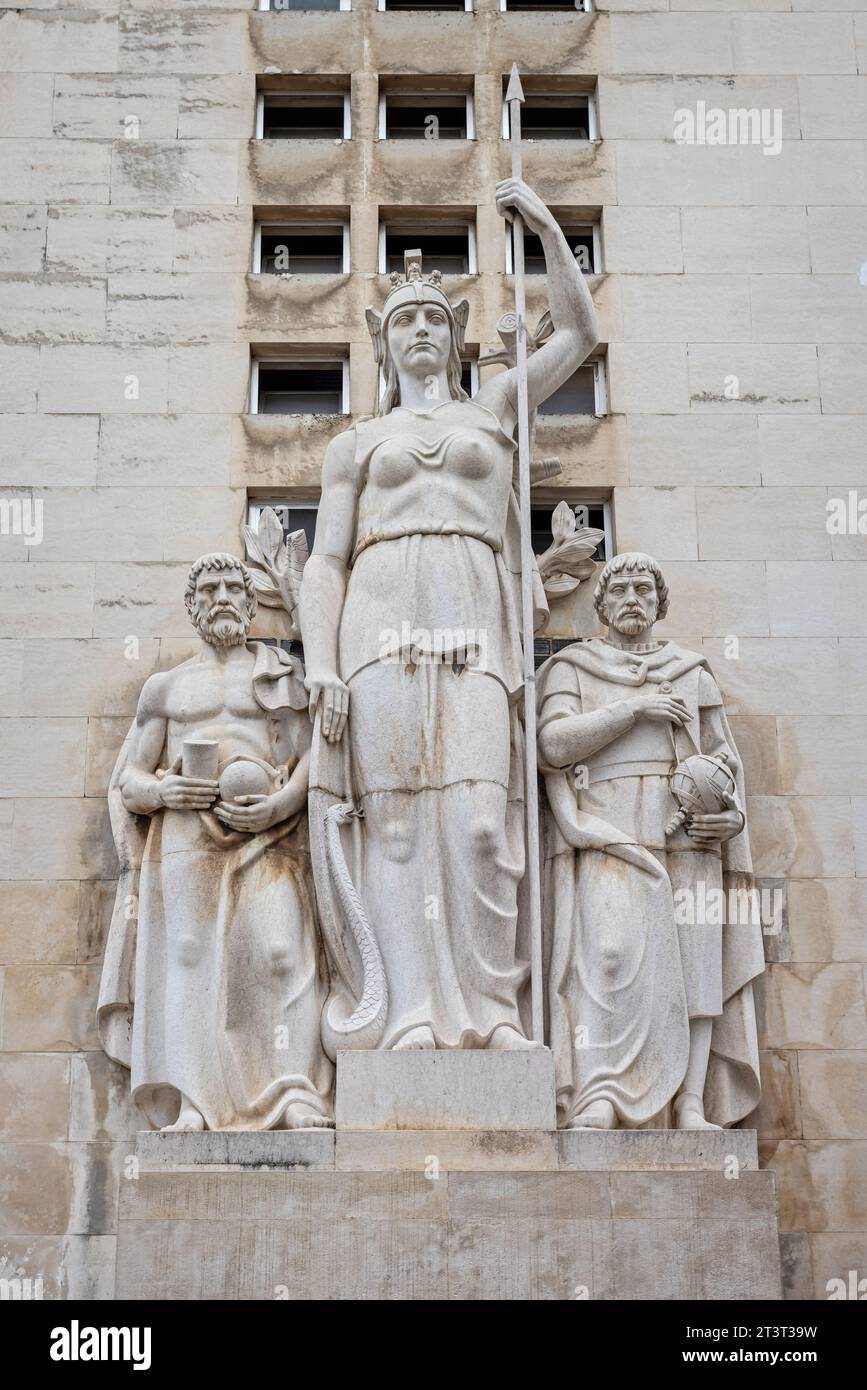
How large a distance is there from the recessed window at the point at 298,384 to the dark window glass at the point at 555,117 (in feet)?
9.01

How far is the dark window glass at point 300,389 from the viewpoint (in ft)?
51.7

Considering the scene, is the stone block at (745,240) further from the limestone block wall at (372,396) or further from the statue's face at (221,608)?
the statue's face at (221,608)

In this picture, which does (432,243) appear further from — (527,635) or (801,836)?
(801,836)

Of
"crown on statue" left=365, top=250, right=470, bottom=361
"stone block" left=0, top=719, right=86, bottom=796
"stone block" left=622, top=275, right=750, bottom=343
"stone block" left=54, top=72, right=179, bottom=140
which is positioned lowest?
"stone block" left=0, top=719, right=86, bottom=796

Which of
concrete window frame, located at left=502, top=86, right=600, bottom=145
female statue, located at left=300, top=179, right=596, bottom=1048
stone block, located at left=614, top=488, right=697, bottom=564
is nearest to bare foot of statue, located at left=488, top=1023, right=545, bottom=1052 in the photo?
female statue, located at left=300, top=179, right=596, bottom=1048

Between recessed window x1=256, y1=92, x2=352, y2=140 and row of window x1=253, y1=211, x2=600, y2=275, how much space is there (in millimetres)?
994

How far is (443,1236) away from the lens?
37.3ft

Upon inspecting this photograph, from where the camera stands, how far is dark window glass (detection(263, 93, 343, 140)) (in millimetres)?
16812

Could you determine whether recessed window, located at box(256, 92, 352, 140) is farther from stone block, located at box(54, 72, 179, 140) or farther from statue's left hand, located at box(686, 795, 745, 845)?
statue's left hand, located at box(686, 795, 745, 845)

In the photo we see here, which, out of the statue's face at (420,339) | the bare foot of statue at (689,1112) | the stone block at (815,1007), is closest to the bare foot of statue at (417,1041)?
the bare foot of statue at (689,1112)

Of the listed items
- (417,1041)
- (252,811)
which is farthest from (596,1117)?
(252,811)

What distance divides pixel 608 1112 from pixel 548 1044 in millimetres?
623
